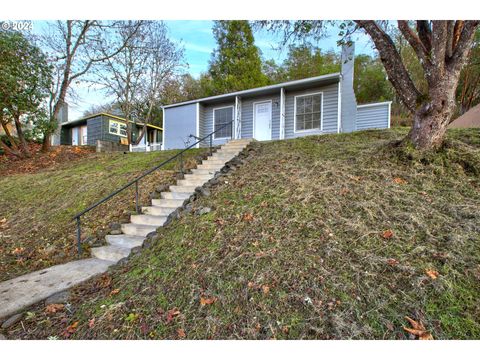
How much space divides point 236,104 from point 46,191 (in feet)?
25.1

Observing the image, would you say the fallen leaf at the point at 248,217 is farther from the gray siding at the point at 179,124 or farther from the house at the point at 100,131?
the house at the point at 100,131

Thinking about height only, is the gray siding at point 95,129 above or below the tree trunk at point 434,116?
above

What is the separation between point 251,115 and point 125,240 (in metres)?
8.38

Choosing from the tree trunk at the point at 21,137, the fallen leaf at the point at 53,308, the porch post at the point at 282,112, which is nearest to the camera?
the fallen leaf at the point at 53,308

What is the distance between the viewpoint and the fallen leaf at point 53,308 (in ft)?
8.96

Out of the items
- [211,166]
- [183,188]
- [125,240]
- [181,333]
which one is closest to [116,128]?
[211,166]

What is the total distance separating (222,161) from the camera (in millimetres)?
6652

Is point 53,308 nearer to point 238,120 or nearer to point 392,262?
point 392,262

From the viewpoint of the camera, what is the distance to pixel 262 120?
10.9 metres

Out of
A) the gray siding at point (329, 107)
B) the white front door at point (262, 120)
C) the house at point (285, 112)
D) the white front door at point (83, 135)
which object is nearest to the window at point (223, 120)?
the house at point (285, 112)

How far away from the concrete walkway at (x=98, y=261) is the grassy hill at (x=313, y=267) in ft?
1.04

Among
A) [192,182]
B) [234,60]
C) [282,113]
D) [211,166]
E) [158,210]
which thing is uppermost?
[234,60]

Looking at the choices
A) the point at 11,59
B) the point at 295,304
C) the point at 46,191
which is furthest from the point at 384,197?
the point at 11,59

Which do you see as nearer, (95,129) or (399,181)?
(399,181)
